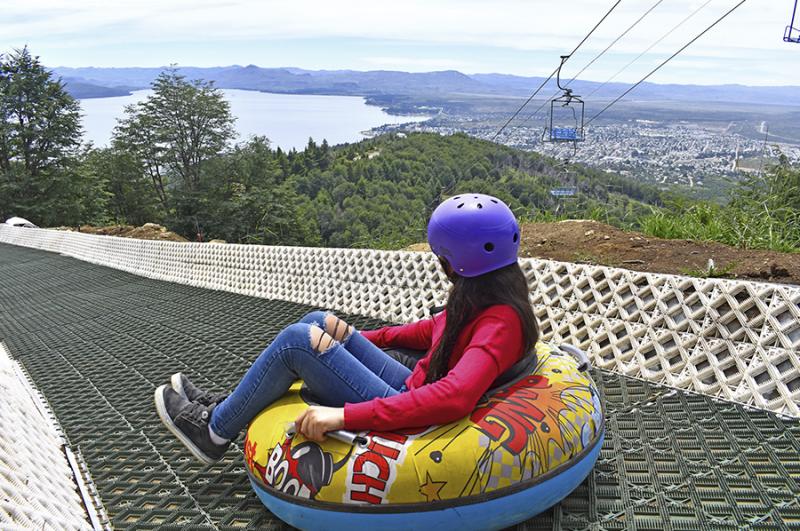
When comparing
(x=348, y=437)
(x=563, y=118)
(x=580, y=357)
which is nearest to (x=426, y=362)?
(x=348, y=437)

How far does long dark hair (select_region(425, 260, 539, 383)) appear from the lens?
222 cm

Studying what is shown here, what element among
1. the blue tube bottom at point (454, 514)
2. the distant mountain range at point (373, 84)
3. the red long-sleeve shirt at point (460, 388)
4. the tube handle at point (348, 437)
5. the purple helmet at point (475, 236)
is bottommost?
the blue tube bottom at point (454, 514)

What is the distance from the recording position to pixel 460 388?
2.07 metres

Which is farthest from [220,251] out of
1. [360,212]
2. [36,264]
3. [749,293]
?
[360,212]

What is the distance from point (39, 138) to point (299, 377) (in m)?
26.0

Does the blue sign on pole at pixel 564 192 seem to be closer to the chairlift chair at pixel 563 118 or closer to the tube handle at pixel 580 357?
the chairlift chair at pixel 563 118

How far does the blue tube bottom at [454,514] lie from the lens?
2.04 m

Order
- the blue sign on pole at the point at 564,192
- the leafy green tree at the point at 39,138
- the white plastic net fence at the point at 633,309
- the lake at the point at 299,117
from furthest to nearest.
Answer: the lake at the point at 299,117 → the leafy green tree at the point at 39,138 → the blue sign on pole at the point at 564,192 → the white plastic net fence at the point at 633,309

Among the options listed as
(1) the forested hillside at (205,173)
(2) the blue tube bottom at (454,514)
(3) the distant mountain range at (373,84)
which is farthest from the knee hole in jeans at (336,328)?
(3) the distant mountain range at (373,84)

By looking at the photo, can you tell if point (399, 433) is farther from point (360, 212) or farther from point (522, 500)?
point (360, 212)

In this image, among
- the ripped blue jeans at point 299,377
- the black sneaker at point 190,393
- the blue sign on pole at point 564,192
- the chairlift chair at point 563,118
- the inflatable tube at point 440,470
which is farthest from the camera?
the chairlift chair at point 563,118

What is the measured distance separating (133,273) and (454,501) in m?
7.97

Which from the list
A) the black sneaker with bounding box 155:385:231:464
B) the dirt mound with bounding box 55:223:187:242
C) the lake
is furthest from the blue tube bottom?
the lake

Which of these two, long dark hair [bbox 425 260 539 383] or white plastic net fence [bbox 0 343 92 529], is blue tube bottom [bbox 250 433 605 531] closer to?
long dark hair [bbox 425 260 539 383]
